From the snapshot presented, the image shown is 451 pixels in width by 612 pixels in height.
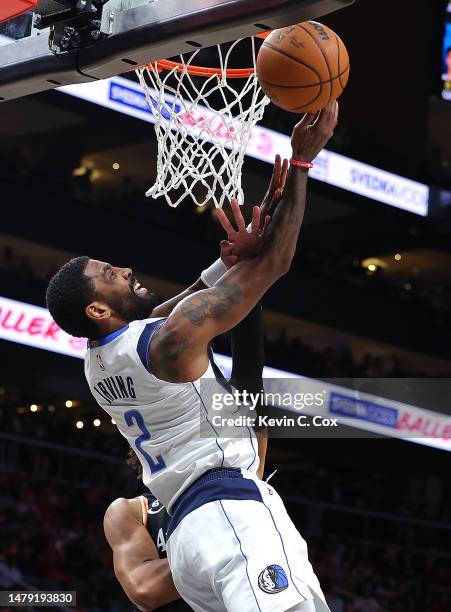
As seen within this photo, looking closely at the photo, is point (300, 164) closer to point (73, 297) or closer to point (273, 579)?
point (73, 297)

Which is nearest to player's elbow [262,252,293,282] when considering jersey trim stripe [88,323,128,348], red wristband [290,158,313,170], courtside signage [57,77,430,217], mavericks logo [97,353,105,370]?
red wristband [290,158,313,170]

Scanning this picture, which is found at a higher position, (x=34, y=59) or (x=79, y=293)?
(x=34, y=59)

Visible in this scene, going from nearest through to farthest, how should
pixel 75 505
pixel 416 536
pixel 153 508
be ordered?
pixel 153 508 < pixel 75 505 < pixel 416 536

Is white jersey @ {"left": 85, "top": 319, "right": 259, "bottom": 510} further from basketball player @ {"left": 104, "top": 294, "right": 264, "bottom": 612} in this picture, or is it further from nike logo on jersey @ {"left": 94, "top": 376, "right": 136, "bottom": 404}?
basketball player @ {"left": 104, "top": 294, "right": 264, "bottom": 612}

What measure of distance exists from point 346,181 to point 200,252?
241 centimetres

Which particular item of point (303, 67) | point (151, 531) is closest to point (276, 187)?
point (303, 67)

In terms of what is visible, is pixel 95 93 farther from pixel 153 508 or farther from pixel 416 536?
pixel 153 508

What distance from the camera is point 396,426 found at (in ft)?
50.3

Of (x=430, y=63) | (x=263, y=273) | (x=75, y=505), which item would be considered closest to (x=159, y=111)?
(x=263, y=273)

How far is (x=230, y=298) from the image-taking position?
11.6ft

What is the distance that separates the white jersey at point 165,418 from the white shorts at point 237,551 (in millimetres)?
59

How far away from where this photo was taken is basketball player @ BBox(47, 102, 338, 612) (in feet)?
11.3

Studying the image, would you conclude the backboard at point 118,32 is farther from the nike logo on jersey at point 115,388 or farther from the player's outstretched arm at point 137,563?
the player's outstretched arm at point 137,563

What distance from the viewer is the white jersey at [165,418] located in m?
3.65
